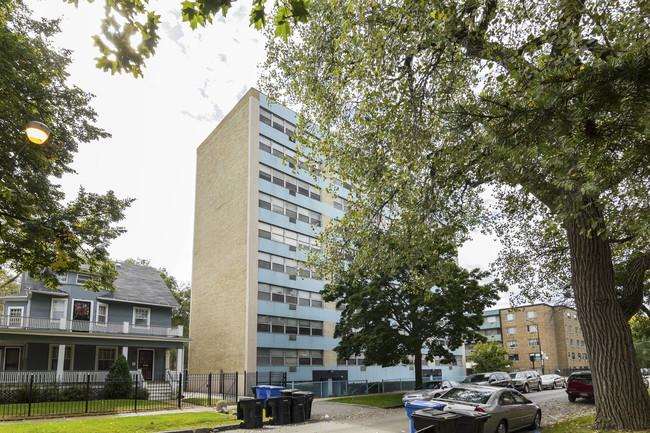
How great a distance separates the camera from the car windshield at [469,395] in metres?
12.3

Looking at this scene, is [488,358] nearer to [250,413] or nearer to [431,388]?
[431,388]

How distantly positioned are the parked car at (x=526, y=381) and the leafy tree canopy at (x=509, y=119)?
19657 millimetres

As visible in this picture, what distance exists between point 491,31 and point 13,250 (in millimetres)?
14370

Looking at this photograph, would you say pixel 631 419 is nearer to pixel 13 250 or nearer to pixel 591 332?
pixel 591 332

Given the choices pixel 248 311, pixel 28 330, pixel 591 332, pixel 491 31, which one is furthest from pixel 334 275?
pixel 28 330

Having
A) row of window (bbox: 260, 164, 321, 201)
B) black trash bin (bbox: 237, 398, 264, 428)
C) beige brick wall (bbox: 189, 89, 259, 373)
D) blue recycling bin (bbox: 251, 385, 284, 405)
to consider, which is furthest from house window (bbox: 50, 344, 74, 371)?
black trash bin (bbox: 237, 398, 264, 428)

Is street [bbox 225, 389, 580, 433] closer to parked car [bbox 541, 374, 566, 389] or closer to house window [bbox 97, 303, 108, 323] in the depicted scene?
parked car [bbox 541, 374, 566, 389]

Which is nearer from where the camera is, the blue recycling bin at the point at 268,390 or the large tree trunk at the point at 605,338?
the large tree trunk at the point at 605,338

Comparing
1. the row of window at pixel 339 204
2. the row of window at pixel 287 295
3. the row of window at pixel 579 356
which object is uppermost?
the row of window at pixel 339 204

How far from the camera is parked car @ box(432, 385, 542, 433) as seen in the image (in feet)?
38.7

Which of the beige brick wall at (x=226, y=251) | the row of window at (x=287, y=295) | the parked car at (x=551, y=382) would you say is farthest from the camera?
the parked car at (x=551, y=382)

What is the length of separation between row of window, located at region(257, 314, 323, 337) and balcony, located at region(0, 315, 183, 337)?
A: 20.3 feet

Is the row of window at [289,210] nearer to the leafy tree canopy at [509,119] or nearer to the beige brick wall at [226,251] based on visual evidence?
the beige brick wall at [226,251]

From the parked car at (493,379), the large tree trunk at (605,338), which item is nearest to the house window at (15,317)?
the parked car at (493,379)
